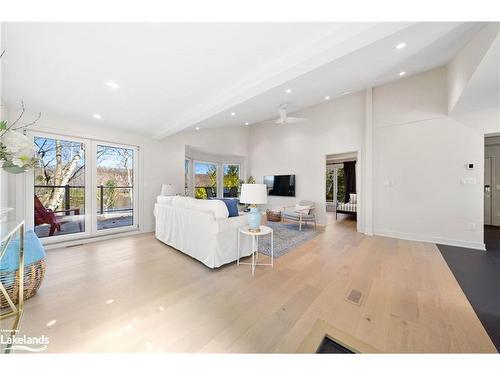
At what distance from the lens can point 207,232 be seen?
2.59 meters

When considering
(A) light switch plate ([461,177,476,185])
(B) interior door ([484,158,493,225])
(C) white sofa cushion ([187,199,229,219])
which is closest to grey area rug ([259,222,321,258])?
(C) white sofa cushion ([187,199,229,219])

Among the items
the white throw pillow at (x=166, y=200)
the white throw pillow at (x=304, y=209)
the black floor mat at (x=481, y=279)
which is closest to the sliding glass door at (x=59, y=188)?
the white throw pillow at (x=166, y=200)

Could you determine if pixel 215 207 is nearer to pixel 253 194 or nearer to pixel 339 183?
pixel 253 194

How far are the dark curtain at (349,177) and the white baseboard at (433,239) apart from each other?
3.72 meters

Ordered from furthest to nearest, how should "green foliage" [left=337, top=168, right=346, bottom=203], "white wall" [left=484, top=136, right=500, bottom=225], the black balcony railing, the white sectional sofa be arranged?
"green foliage" [left=337, top=168, right=346, bottom=203] < "white wall" [left=484, top=136, right=500, bottom=225] < the black balcony railing < the white sectional sofa

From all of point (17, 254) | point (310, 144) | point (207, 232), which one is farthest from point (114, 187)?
point (310, 144)

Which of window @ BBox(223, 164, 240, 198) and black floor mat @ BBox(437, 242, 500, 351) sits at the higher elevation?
window @ BBox(223, 164, 240, 198)

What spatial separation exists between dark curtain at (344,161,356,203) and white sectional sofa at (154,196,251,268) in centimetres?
658

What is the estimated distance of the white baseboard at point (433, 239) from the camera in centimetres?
334

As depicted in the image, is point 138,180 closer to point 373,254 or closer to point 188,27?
point 188,27

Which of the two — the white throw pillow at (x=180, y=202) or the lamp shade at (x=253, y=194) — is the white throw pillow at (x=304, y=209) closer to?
the lamp shade at (x=253, y=194)

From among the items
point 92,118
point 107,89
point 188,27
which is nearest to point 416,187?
point 188,27

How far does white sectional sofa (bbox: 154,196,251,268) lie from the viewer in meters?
2.53

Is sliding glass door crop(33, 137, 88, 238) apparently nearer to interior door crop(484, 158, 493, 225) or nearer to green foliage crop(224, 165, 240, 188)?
green foliage crop(224, 165, 240, 188)
